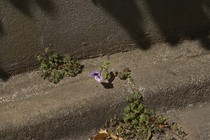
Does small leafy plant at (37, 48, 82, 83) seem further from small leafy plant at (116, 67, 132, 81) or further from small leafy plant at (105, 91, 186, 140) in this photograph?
small leafy plant at (105, 91, 186, 140)

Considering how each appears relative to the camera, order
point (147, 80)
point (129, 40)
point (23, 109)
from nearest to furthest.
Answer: point (23, 109) → point (147, 80) → point (129, 40)

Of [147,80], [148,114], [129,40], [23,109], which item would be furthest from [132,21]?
[23,109]

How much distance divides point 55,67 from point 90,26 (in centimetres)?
42

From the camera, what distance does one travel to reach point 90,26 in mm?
3672

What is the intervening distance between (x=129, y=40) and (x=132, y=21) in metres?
0.18

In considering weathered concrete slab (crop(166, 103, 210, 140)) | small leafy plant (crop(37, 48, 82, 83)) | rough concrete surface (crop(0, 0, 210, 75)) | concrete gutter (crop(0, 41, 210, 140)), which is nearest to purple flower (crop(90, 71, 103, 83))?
concrete gutter (crop(0, 41, 210, 140))

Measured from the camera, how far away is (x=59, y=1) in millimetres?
3457

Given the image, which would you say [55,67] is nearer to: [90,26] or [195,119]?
[90,26]

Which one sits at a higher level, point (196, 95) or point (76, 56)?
point (76, 56)

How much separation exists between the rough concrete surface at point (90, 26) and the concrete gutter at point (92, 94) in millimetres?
115

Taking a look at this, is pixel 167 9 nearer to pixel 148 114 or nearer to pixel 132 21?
pixel 132 21

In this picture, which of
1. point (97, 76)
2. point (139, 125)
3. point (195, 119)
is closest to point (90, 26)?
point (97, 76)

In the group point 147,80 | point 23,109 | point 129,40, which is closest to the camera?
point 23,109

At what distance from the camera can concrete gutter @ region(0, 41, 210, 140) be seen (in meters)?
3.33
